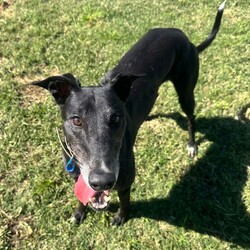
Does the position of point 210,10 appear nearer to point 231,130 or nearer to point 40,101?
point 231,130

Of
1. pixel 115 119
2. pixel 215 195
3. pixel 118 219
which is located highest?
pixel 115 119

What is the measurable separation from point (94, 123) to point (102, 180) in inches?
20.4

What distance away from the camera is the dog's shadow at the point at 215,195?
4.55 meters

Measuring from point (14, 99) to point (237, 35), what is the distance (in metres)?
4.25

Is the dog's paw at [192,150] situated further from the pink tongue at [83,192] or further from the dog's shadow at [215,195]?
the pink tongue at [83,192]

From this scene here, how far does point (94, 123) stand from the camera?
3.13m

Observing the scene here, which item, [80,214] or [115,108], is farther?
[80,214]

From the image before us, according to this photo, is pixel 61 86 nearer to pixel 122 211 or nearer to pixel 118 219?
pixel 122 211

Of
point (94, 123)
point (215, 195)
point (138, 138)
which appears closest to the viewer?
point (94, 123)

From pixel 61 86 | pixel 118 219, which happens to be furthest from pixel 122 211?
pixel 61 86

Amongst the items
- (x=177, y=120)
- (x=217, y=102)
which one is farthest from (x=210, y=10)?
(x=177, y=120)

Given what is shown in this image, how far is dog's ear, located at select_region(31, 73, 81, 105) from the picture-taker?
324 centimetres

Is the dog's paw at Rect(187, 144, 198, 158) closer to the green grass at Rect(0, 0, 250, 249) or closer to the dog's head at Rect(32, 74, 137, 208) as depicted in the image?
the green grass at Rect(0, 0, 250, 249)

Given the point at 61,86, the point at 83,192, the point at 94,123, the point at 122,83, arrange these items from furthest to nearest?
the point at 83,192 < the point at 122,83 < the point at 61,86 < the point at 94,123
